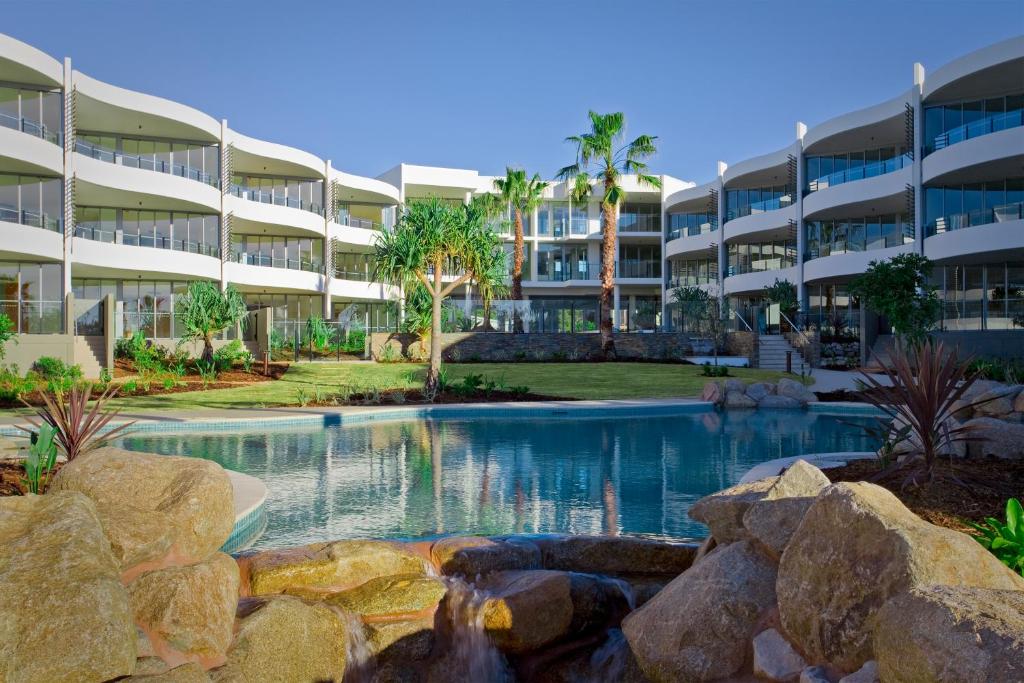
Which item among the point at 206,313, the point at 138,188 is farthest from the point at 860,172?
the point at 138,188

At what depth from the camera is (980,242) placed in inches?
1110

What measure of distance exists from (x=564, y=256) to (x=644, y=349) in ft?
77.6

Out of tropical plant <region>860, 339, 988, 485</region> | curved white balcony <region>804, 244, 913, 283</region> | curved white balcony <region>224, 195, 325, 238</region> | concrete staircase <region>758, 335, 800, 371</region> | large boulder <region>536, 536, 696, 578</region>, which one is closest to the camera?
large boulder <region>536, 536, 696, 578</region>

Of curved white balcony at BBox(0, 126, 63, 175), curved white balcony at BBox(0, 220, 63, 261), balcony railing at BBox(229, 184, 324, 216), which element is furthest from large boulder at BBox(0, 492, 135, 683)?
balcony railing at BBox(229, 184, 324, 216)

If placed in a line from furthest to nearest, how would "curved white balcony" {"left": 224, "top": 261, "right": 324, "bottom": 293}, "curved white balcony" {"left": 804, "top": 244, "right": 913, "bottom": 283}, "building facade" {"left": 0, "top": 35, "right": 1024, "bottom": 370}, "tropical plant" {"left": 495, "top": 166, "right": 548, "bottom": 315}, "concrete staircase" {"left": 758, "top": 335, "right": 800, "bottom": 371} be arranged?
"tropical plant" {"left": 495, "top": 166, "right": 548, "bottom": 315}, "curved white balcony" {"left": 224, "top": 261, "right": 324, "bottom": 293}, "curved white balcony" {"left": 804, "top": 244, "right": 913, "bottom": 283}, "concrete staircase" {"left": 758, "top": 335, "right": 800, "bottom": 371}, "building facade" {"left": 0, "top": 35, "right": 1024, "bottom": 370}

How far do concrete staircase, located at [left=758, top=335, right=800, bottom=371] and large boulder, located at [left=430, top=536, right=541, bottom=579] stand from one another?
2763cm

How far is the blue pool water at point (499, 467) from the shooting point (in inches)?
309

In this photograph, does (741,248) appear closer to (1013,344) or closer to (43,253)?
(1013,344)

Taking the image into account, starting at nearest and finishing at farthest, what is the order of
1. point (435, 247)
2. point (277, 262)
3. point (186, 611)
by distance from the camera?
point (186, 611) → point (435, 247) → point (277, 262)

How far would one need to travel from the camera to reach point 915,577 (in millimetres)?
3770

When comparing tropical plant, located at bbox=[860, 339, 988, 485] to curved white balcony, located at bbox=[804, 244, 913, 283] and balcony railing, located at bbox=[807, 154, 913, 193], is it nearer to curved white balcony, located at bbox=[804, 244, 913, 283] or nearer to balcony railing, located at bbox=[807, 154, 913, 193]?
curved white balcony, located at bbox=[804, 244, 913, 283]

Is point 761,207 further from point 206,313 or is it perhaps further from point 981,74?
point 206,313

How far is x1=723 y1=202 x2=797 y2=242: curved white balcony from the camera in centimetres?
4041

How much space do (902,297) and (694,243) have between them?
952 inches
